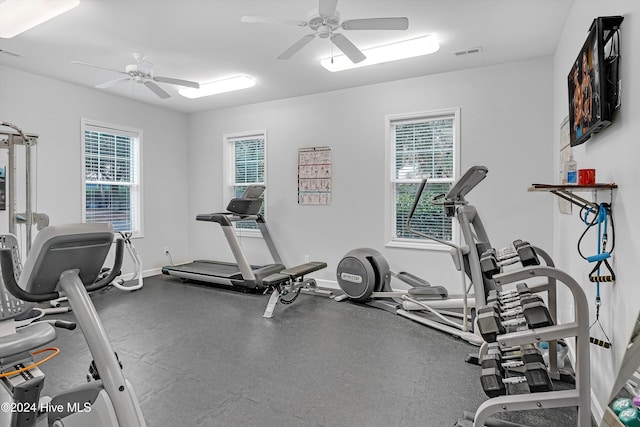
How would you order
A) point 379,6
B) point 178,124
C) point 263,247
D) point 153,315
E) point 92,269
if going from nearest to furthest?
point 92,269, point 379,6, point 153,315, point 263,247, point 178,124

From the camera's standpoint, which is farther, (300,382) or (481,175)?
(481,175)

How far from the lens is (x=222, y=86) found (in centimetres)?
487

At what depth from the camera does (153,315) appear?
3939 millimetres

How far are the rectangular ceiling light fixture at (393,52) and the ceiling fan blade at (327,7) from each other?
47.5 inches

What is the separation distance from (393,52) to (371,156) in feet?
4.81

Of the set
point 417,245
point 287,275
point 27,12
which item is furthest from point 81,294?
point 417,245

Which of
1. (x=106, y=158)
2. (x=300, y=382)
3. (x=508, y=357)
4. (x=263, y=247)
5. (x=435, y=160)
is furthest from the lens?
(x=263, y=247)

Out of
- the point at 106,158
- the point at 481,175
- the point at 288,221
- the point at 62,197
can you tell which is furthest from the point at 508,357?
the point at 106,158

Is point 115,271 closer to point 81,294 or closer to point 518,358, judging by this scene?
point 81,294

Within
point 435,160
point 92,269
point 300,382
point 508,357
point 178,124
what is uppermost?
point 178,124

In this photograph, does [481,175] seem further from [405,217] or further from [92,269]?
[92,269]

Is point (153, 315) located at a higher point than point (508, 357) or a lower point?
A: lower

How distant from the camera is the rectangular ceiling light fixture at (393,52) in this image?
3526mm

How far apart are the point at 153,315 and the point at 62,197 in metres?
2.24
